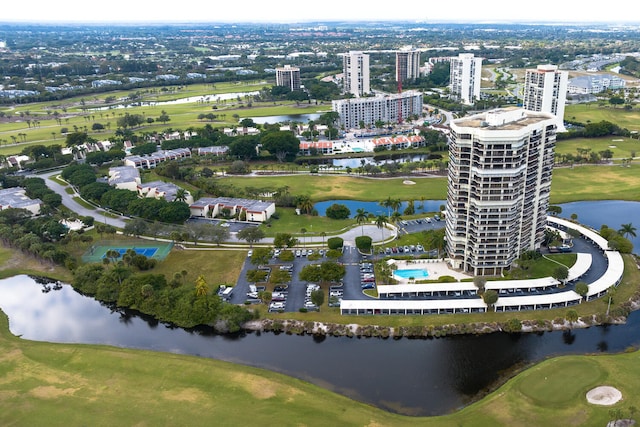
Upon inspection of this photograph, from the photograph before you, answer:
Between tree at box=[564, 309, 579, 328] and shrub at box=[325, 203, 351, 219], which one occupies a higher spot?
shrub at box=[325, 203, 351, 219]

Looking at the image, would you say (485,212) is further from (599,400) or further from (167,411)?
(167,411)

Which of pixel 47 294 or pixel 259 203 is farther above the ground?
pixel 259 203

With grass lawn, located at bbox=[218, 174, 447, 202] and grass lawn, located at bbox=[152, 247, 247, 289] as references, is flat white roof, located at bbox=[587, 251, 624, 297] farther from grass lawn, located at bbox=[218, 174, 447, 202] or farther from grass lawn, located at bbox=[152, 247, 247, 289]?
grass lawn, located at bbox=[152, 247, 247, 289]

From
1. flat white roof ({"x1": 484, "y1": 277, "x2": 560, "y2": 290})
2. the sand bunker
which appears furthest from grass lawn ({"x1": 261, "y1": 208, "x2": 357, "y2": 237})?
the sand bunker

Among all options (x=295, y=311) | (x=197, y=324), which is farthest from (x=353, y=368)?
(x=197, y=324)

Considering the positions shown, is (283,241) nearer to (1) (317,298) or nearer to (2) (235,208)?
(1) (317,298)

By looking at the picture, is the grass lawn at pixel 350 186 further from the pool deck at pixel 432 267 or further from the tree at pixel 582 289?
the tree at pixel 582 289
